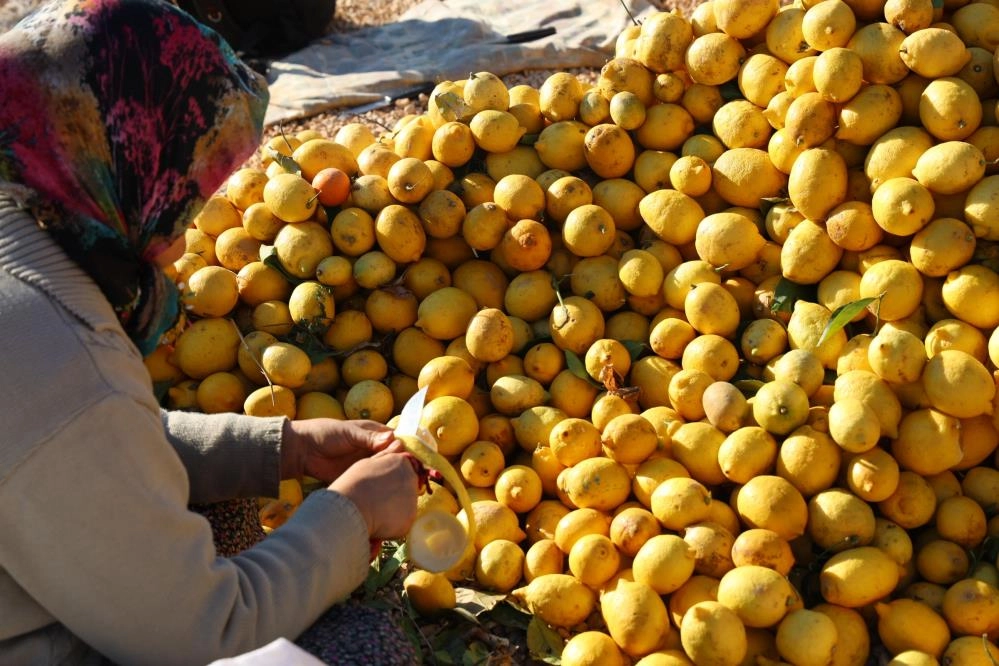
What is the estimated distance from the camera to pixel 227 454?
93.6 inches

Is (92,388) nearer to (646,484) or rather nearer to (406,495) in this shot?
(406,495)

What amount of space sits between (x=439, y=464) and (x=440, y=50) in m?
5.06

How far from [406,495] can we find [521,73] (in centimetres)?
480

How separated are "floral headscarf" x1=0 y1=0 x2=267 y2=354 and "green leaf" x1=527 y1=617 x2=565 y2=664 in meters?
1.21

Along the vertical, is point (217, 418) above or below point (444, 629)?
above

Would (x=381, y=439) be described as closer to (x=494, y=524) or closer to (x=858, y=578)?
(x=494, y=524)

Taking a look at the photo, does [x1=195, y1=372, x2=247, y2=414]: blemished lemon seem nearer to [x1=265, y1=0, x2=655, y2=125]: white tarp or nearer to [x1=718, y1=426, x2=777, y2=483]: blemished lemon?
[x1=718, y1=426, x2=777, y2=483]: blemished lemon

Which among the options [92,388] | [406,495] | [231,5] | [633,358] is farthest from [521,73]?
[92,388]

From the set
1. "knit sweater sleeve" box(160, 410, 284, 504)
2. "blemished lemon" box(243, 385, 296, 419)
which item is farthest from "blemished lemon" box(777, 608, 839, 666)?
"blemished lemon" box(243, 385, 296, 419)

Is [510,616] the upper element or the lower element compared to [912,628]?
lower

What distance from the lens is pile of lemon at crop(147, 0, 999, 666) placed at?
2.48 m

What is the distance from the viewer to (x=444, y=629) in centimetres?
257

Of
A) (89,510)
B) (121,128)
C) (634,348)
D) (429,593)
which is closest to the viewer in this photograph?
(89,510)

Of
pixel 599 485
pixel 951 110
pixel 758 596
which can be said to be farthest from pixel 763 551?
pixel 951 110
